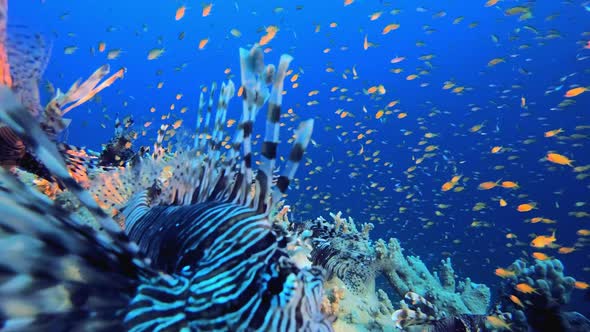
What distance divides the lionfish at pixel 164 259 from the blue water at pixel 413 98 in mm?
14759

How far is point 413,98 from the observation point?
48219 mm

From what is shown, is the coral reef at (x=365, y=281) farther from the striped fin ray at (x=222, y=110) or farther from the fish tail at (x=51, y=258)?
the fish tail at (x=51, y=258)

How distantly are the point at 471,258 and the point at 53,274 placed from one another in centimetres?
2537

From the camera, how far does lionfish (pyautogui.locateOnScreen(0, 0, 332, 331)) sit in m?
0.89

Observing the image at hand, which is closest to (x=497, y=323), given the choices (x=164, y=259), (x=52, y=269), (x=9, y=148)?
(x=164, y=259)

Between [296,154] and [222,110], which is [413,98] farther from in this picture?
[296,154]

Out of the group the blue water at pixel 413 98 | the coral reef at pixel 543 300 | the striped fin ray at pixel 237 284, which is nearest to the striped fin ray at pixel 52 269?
the striped fin ray at pixel 237 284

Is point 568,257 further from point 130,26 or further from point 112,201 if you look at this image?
point 130,26

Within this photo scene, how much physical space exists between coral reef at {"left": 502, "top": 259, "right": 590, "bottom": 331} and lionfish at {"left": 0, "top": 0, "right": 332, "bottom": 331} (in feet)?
9.07

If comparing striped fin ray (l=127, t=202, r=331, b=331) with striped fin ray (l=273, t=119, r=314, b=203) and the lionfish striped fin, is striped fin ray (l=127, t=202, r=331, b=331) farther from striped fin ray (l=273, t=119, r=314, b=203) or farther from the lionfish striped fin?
the lionfish striped fin

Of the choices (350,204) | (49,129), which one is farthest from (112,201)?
(350,204)

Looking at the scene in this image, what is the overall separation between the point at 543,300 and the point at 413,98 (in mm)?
48603

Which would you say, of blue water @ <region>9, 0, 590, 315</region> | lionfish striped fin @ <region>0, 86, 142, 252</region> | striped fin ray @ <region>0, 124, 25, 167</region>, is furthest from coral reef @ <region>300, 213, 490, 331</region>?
blue water @ <region>9, 0, 590, 315</region>

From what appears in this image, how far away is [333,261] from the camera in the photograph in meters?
3.92
